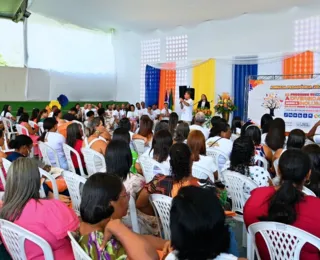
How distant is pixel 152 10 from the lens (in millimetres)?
10438

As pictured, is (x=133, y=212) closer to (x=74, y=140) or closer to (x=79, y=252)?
(x=79, y=252)

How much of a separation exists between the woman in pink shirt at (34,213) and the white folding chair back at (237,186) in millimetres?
1365

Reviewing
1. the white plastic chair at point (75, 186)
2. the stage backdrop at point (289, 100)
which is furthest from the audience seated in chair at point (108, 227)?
the stage backdrop at point (289, 100)

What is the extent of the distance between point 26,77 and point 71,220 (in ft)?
43.6

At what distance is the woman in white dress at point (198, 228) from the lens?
127 cm

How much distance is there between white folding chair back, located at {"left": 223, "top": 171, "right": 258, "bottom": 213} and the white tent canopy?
7096 millimetres

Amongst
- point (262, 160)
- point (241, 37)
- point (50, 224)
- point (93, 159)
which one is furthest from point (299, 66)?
point (50, 224)

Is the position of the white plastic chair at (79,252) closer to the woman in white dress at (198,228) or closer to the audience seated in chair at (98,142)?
the woman in white dress at (198,228)

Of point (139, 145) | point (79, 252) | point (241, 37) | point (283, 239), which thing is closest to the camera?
point (79, 252)

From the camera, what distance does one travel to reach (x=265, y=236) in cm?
191

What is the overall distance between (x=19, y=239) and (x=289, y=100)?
8.95m

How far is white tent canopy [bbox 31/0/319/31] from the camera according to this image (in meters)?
9.51

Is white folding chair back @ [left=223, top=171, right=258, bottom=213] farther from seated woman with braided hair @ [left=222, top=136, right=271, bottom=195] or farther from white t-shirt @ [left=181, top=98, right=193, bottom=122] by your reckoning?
white t-shirt @ [left=181, top=98, right=193, bottom=122]

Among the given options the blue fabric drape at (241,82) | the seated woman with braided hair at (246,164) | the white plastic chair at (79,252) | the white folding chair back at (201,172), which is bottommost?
the white plastic chair at (79,252)
